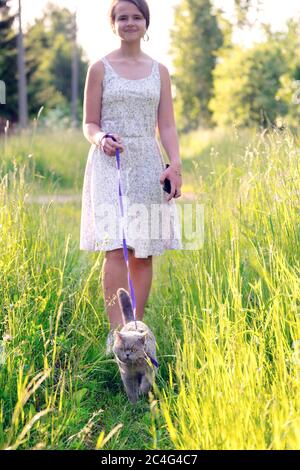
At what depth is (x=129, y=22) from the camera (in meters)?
3.65

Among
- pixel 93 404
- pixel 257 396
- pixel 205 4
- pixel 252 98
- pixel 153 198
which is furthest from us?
pixel 205 4

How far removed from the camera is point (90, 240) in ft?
12.5

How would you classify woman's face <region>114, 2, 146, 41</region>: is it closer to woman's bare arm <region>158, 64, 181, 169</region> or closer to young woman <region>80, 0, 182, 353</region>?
young woman <region>80, 0, 182, 353</region>

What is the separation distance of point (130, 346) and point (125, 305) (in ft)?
1.07

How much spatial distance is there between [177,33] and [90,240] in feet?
102

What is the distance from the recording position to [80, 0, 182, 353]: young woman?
371cm

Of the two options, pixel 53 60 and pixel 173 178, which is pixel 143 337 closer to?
pixel 173 178

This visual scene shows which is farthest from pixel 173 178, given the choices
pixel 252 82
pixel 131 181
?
pixel 252 82

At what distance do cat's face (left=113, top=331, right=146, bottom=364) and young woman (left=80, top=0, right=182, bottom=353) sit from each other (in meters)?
0.47

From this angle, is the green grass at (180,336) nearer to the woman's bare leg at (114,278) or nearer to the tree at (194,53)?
the woman's bare leg at (114,278)

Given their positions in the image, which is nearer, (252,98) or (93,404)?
(93,404)
